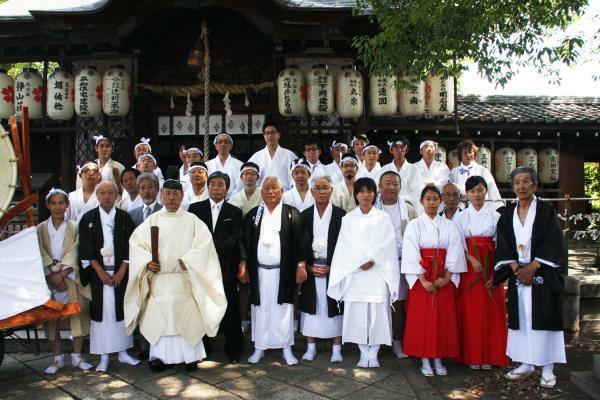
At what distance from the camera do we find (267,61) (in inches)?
395

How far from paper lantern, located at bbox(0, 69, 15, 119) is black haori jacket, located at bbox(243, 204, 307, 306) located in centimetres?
694

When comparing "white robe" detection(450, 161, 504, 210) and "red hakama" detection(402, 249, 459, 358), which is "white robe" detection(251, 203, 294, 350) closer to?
"red hakama" detection(402, 249, 459, 358)

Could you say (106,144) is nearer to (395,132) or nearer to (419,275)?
(419,275)

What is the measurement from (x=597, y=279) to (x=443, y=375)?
3446 mm

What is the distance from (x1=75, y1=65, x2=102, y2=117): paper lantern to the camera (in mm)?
9195

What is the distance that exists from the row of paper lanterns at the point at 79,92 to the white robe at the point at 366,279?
5768mm

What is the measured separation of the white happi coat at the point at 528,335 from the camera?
4863 millimetres

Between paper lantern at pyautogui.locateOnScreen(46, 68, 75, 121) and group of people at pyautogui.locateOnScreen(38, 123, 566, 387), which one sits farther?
paper lantern at pyautogui.locateOnScreen(46, 68, 75, 121)

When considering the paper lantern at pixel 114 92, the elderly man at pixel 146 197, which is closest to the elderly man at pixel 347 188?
the elderly man at pixel 146 197

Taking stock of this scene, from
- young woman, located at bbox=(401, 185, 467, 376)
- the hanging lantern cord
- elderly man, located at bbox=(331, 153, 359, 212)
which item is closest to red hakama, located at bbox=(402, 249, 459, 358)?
young woman, located at bbox=(401, 185, 467, 376)

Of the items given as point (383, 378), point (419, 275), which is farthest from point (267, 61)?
point (383, 378)

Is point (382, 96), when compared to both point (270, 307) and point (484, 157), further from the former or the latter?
point (270, 307)

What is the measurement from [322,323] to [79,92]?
6.48 metres

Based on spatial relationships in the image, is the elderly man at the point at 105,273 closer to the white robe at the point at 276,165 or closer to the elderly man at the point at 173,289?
the elderly man at the point at 173,289
